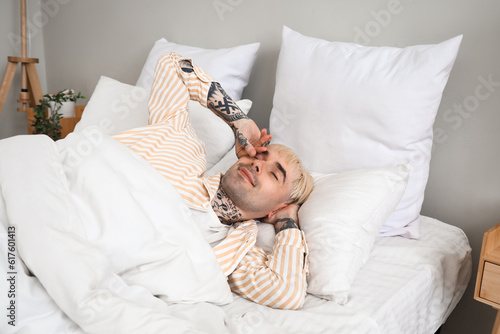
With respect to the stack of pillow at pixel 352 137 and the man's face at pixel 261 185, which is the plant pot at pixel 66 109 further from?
the man's face at pixel 261 185

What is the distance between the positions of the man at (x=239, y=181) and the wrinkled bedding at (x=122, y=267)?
0.08m

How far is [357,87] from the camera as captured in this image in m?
1.36

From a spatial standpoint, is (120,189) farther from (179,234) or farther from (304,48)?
(304,48)

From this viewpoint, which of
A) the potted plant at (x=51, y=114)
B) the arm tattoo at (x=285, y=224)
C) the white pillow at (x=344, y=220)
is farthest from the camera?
the potted plant at (x=51, y=114)

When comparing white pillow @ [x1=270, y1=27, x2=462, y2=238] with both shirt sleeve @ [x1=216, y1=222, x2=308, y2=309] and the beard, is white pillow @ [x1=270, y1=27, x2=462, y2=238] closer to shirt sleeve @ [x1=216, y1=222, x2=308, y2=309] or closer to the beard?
the beard

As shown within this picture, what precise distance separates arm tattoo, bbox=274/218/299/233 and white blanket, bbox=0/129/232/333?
29 centimetres

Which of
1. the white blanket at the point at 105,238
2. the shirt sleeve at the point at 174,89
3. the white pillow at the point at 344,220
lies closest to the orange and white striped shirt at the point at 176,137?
the shirt sleeve at the point at 174,89

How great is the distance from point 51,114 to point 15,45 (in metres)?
1.01

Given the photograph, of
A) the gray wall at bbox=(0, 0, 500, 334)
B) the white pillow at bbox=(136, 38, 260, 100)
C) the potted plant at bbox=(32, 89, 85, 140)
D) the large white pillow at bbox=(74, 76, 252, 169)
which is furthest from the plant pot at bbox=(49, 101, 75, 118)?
the white pillow at bbox=(136, 38, 260, 100)

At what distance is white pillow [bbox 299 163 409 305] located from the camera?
1053mm

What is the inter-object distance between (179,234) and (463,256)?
2.94ft

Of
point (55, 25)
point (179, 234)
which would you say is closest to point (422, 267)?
point (179, 234)

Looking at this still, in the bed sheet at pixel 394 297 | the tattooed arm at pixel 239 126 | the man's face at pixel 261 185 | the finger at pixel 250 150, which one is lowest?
the bed sheet at pixel 394 297

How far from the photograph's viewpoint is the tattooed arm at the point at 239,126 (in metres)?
1.34
